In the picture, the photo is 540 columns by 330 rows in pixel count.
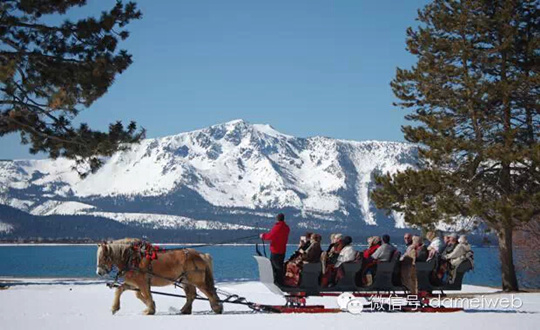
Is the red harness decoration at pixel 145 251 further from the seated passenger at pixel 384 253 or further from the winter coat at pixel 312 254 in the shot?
the seated passenger at pixel 384 253

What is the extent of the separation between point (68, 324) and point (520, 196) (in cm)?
1697

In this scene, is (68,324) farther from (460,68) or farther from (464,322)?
(460,68)

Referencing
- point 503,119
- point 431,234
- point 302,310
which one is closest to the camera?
point 302,310

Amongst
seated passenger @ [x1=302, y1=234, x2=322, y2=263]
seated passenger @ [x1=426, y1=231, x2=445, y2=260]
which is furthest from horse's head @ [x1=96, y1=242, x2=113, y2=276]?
seated passenger @ [x1=426, y1=231, x2=445, y2=260]

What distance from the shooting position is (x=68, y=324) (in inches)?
547

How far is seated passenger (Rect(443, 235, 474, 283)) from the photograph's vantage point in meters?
17.0

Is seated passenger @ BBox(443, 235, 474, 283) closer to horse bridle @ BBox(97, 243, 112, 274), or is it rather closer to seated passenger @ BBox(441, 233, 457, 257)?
seated passenger @ BBox(441, 233, 457, 257)

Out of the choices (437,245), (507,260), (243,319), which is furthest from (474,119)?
(243,319)

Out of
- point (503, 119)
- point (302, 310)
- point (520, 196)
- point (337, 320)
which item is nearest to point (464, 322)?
point (337, 320)

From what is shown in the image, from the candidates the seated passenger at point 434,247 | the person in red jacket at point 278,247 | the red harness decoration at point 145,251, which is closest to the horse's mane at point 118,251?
the red harness decoration at point 145,251

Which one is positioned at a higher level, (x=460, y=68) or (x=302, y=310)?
(x=460, y=68)

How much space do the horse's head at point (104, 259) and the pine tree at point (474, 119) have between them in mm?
13722

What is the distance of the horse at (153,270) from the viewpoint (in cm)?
1574

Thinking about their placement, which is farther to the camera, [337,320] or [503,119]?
[503,119]
